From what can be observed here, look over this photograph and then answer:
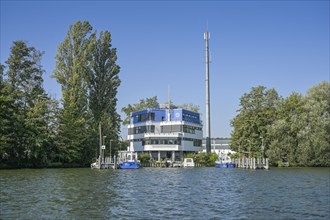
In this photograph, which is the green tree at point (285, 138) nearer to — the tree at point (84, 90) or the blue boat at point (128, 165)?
the blue boat at point (128, 165)

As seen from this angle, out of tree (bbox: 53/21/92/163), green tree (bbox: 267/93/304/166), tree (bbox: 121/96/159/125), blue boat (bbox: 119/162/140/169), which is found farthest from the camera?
tree (bbox: 121/96/159/125)

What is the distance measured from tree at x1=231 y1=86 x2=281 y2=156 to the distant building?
34.9ft

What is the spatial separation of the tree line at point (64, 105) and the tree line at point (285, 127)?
2723cm

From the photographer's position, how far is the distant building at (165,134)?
9331cm

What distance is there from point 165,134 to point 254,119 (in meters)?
19.8

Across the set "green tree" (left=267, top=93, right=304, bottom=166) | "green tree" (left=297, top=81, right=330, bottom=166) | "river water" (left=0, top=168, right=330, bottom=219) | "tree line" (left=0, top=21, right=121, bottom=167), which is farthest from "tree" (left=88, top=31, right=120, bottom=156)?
"river water" (left=0, top=168, right=330, bottom=219)

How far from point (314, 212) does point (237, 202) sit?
17.3ft

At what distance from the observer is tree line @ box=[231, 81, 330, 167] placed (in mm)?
75500

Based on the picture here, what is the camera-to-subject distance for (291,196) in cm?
2794

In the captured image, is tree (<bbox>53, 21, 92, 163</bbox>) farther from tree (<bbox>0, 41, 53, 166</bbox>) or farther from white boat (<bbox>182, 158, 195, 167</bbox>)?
white boat (<bbox>182, 158, 195, 167</bbox>)

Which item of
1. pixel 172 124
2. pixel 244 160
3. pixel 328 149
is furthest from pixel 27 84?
pixel 328 149

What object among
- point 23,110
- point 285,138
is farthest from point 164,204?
point 285,138

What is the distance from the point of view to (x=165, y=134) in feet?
307

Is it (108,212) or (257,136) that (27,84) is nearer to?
(257,136)
